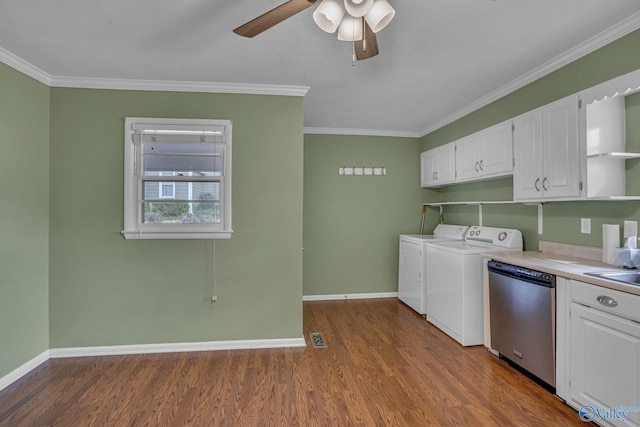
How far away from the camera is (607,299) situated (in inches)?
72.4

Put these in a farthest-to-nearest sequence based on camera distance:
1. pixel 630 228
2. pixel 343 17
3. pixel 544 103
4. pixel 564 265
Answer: pixel 544 103, pixel 564 265, pixel 630 228, pixel 343 17

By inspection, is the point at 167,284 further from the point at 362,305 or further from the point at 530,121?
Result: the point at 530,121

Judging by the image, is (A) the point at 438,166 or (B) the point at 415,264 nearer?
(B) the point at 415,264

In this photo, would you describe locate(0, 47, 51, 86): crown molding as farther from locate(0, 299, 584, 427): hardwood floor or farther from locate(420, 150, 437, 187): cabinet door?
locate(420, 150, 437, 187): cabinet door

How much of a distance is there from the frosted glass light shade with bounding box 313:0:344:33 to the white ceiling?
50 cm

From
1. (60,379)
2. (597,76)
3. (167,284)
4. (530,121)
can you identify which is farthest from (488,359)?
(60,379)

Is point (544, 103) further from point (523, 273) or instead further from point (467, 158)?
point (523, 273)

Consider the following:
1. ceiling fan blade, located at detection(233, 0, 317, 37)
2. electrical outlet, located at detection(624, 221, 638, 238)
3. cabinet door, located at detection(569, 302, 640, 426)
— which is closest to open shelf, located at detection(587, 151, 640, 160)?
electrical outlet, located at detection(624, 221, 638, 238)

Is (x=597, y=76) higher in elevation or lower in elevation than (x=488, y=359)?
higher

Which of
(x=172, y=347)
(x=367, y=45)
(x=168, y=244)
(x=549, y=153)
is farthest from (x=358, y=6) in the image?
(x=172, y=347)

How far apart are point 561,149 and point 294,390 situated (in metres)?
2.71

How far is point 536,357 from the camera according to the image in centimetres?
235

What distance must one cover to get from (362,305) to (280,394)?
7.33ft

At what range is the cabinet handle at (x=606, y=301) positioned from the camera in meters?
1.80
